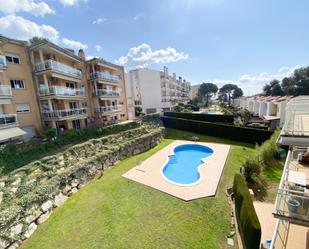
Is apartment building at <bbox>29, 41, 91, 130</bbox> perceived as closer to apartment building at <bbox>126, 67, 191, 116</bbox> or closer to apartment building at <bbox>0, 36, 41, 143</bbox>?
apartment building at <bbox>0, 36, 41, 143</bbox>

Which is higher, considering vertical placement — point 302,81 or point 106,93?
point 302,81

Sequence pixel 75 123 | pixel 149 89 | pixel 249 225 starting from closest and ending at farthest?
pixel 249 225, pixel 75 123, pixel 149 89

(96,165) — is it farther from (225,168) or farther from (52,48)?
(52,48)

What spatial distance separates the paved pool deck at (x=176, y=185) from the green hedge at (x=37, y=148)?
7.65m

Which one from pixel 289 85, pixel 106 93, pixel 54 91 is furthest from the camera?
pixel 289 85

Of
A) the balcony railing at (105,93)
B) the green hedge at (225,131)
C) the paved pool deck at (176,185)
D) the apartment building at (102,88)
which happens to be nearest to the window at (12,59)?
the apartment building at (102,88)

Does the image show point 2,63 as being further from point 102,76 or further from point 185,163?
point 185,163

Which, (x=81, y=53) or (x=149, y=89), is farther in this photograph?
(x=149, y=89)

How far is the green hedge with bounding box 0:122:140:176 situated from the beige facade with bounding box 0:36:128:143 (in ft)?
5.84

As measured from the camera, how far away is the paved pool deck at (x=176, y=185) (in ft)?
36.6

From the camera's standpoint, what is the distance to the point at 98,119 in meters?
26.8

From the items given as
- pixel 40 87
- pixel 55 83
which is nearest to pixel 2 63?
pixel 40 87

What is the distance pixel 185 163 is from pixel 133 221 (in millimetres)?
9847

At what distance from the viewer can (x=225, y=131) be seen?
2411cm
